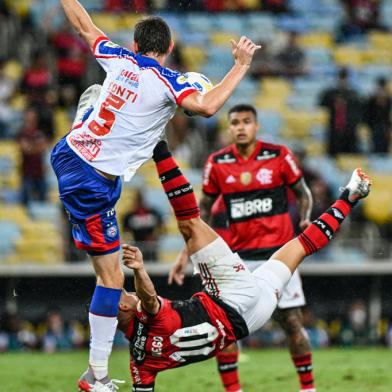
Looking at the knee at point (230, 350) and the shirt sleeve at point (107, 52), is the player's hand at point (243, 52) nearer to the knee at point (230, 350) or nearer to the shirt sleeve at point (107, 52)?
the shirt sleeve at point (107, 52)

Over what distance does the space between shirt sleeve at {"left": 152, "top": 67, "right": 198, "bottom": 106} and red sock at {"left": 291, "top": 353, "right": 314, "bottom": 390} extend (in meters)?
3.03

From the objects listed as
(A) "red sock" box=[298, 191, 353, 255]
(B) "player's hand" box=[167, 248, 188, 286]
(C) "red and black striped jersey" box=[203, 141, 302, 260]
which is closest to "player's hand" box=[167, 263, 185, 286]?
(B) "player's hand" box=[167, 248, 188, 286]

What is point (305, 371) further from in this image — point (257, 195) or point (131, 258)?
point (131, 258)

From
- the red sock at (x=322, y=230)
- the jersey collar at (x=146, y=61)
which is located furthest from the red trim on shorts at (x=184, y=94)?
the red sock at (x=322, y=230)

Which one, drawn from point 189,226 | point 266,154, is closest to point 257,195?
point 266,154

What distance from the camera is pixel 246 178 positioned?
1102cm

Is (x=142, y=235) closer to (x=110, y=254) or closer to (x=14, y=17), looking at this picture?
(x=14, y=17)

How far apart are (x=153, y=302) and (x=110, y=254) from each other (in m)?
0.66

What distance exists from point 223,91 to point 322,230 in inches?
70.2

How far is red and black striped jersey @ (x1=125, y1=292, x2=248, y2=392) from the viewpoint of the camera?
27.7 ft

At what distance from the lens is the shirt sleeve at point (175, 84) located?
27.3ft

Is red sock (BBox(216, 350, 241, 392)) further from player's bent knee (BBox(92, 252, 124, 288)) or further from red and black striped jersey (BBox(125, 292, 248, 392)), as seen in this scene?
player's bent knee (BBox(92, 252, 124, 288))

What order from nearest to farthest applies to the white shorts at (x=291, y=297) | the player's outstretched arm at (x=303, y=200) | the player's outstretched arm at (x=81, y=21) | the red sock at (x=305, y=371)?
the player's outstretched arm at (x=81, y=21) < the red sock at (x=305, y=371) < the white shorts at (x=291, y=297) < the player's outstretched arm at (x=303, y=200)

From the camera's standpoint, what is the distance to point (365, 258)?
17.9 m
